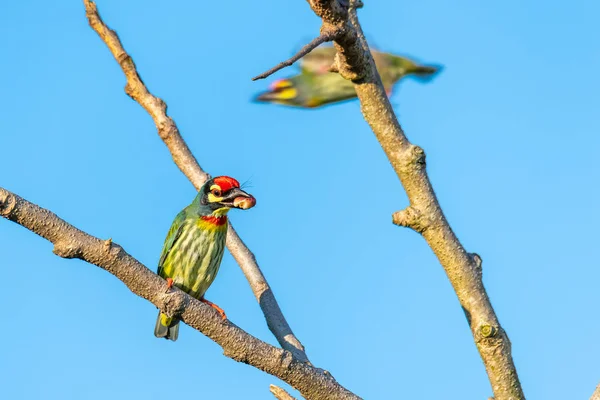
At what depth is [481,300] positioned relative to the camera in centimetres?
301

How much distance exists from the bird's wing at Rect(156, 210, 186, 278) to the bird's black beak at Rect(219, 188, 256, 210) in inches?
30.6

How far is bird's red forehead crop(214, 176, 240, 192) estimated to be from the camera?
673 centimetres

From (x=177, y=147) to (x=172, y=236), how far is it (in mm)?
2291

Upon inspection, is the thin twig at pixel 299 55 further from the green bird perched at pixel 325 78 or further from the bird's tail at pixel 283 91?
the bird's tail at pixel 283 91

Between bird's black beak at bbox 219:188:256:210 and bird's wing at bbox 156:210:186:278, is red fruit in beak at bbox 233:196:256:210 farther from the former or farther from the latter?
bird's wing at bbox 156:210:186:278

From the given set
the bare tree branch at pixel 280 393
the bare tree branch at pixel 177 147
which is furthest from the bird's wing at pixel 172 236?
the bare tree branch at pixel 280 393

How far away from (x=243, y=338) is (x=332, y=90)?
5.47ft

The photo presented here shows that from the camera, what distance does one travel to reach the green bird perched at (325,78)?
461 centimetres

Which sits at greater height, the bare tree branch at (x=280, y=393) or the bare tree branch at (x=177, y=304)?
the bare tree branch at (x=177, y=304)

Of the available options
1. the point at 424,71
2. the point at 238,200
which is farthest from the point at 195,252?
the point at 424,71

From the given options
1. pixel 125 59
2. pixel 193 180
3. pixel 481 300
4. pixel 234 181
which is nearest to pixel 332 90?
pixel 193 180

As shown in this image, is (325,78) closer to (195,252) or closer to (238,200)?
(238,200)

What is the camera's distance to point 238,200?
6395mm

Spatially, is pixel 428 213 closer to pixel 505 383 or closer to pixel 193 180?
pixel 505 383
